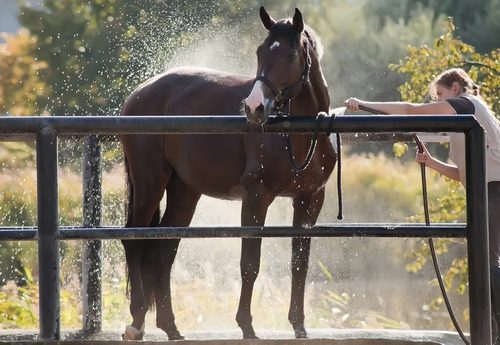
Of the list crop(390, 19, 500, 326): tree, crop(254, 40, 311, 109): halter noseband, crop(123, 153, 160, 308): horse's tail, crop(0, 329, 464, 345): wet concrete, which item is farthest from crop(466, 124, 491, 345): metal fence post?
crop(390, 19, 500, 326): tree

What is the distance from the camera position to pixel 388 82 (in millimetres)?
21016

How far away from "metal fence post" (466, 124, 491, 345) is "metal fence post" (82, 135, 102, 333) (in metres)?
2.15

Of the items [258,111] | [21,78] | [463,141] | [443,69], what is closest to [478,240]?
[463,141]

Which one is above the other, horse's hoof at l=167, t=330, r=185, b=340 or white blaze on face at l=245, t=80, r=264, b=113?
white blaze on face at l=245, t=80, r=264, b=113

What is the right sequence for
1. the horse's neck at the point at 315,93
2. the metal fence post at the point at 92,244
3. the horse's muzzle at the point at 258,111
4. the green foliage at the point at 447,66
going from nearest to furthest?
the horse's muzzle at the point at 258,111
the metal fence post at the point at 92,244
the horse's neck at the point at 315,93
the green foliage at the point at 447,66

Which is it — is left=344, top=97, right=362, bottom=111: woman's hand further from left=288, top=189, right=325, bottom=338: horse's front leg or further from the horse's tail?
the horse's tail

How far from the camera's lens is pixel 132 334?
13.5 feet

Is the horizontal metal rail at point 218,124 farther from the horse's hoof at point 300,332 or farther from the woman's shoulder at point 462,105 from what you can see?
the horse's hoof at point 300,332

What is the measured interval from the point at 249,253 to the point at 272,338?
1028 millimetres

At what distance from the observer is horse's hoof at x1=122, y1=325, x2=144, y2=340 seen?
13.3ft

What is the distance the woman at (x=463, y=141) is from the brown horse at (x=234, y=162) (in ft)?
1.99

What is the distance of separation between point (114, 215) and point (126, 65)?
5.34 meters

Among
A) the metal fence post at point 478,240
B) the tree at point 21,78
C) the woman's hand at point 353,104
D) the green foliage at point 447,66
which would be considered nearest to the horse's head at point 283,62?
the woman's hand at point 353,104

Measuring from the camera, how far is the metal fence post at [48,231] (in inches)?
101
